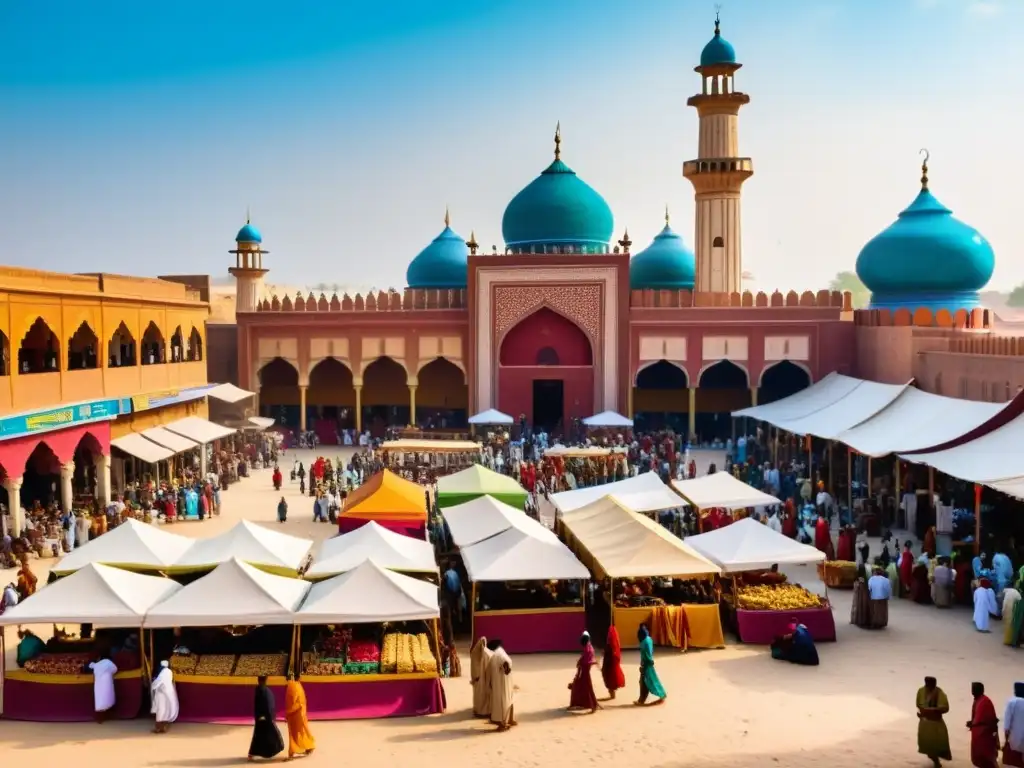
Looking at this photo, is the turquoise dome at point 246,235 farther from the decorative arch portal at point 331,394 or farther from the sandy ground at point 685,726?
the sandy ground at point 685,726

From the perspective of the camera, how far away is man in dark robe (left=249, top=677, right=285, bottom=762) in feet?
28.3

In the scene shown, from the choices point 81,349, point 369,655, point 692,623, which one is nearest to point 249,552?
point 369,655

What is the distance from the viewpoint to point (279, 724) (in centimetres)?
958

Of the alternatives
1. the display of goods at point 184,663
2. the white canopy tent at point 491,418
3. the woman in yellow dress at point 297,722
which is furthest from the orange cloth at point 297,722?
the white canopy tent at point 491,418

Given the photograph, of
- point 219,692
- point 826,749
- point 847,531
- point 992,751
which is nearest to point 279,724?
point 219,692

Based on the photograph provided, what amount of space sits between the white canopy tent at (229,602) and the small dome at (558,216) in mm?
22540

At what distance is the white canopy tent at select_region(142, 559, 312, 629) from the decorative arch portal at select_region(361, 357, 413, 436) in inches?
912

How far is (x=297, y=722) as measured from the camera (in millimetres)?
8805

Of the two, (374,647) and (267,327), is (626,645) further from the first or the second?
(267,327)

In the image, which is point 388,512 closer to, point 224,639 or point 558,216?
point 224,639

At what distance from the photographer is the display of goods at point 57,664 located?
987 centimetres

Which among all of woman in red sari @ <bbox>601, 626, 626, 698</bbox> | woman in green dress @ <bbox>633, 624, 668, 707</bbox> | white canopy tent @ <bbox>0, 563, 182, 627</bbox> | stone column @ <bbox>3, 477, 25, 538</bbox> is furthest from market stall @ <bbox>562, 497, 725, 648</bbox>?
stone column @ <bbox>3, 477, 25, 538</bbox>

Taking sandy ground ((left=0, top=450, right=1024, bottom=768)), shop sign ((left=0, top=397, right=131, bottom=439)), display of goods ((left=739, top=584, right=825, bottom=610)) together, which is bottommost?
sandy ground ((left=0, top=450, right=1024, bottom=768))

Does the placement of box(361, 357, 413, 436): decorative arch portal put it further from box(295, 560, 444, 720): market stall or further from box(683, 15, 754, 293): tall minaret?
box(295, 560, 444, 720): market stall
